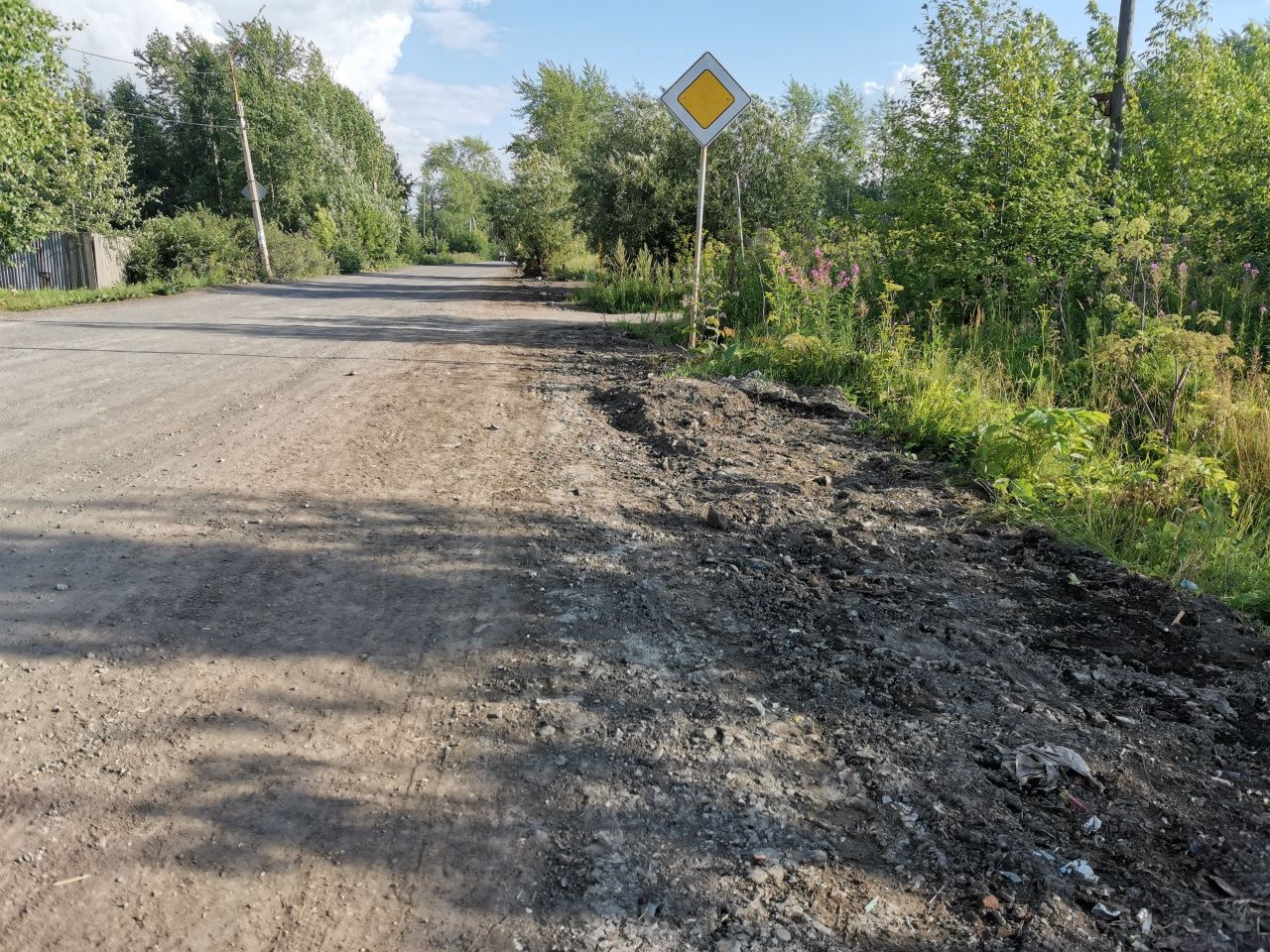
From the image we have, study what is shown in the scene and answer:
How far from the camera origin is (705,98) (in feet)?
32.0

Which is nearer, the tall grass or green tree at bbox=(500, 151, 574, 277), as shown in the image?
the tall grass

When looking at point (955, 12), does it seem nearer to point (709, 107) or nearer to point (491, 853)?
point (709, 107)

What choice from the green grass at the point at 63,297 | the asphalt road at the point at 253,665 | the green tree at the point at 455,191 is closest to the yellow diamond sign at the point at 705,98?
the asphalt road at the point at 253,665

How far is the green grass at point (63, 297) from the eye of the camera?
17.5m

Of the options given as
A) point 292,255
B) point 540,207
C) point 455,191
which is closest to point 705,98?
point 540,207

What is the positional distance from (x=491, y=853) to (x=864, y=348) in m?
7.51

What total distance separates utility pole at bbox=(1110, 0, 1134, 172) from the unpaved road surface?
7471 millimetres

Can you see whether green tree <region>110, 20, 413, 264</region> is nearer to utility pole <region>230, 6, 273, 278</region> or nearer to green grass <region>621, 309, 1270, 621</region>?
utility pole <region>230, 6, 273, 278</region>

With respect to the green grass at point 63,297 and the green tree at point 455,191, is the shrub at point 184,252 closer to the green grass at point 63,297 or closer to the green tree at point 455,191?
the green grass at point 63,297

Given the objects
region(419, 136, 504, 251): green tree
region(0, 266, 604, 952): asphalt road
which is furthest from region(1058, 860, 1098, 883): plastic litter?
region(419, 136, 504, 251): green tree

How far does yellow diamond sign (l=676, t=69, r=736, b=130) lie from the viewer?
31.8ft

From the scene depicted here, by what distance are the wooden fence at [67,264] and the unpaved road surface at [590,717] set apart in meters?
20.5

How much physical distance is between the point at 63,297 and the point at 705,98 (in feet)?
54.4

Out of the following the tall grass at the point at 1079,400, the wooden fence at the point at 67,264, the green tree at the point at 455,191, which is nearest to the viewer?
the tall grass at the point at 1079,400
